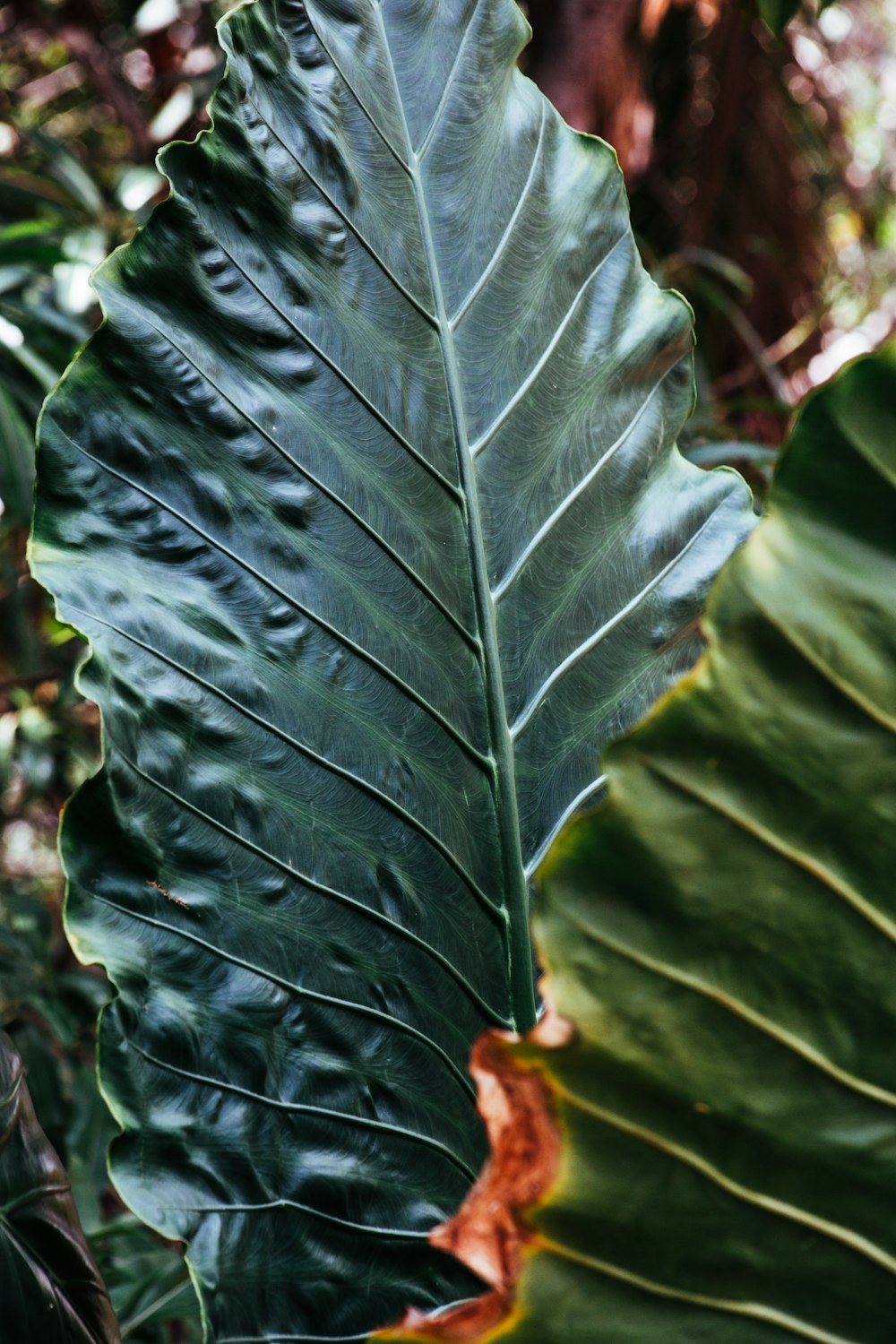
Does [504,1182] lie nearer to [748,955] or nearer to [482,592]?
[748,955]

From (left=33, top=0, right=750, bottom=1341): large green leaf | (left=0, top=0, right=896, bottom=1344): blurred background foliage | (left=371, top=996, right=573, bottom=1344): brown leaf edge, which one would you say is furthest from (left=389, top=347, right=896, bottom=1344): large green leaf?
(left=0, top=0, right=896, bottom=1344): blurred background foliage

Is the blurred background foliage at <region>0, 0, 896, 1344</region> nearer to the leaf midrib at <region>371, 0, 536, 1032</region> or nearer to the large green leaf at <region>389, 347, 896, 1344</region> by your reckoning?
the leaf midrib at <region>371, 0, 536, 1032</region>

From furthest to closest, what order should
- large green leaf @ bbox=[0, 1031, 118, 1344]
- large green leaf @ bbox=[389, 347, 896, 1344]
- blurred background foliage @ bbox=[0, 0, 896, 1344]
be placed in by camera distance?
blurred background foliage @ bbox=[0, 0, 896, 1344] → large green leaf @ bbox=[0, 1031, 118, 1344] → large green leaf @ bbox=[389, 347, 896, 1344]

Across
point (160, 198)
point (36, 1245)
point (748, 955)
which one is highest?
point (748, 955)

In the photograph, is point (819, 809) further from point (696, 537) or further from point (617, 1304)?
point (696, 537)

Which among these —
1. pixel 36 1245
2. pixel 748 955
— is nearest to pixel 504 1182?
pixel 748 955

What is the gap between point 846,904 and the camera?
0.94 ft

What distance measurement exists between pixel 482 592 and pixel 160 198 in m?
1.72

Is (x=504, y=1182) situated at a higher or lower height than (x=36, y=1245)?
higher

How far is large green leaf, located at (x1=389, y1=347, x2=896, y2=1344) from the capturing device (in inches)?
10.9

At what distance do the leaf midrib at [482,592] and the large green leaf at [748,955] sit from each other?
0.22m

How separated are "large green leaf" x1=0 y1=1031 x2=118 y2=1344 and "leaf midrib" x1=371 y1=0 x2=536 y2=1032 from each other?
210 mm

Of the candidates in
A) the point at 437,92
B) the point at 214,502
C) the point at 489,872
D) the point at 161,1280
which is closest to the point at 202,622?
the point at 214,502

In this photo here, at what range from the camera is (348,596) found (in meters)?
0.49
